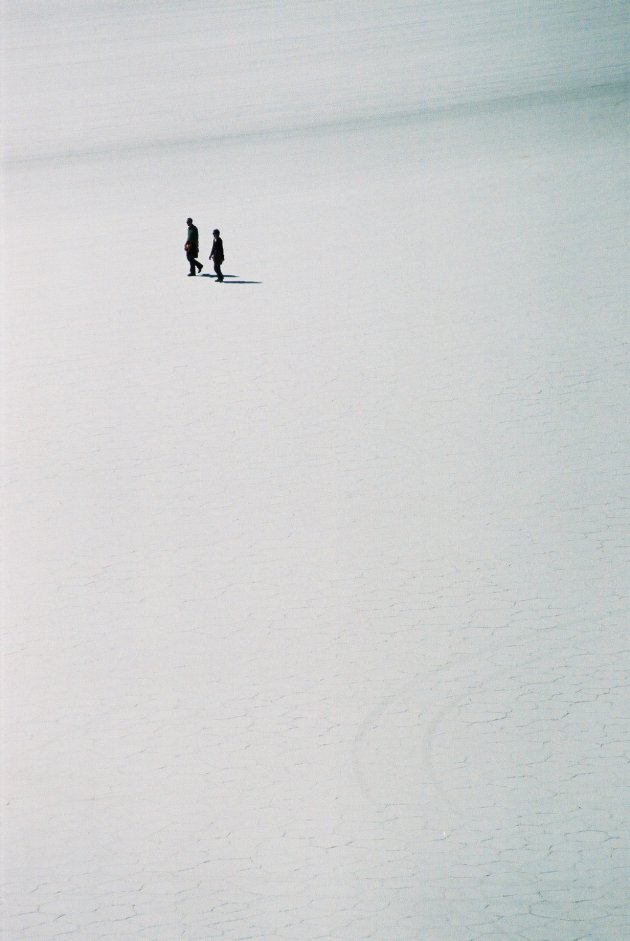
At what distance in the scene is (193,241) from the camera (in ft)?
49.3

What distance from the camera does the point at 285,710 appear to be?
286 inches

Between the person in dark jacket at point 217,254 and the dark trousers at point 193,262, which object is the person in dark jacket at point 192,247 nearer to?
the dark trousers at point 193,262

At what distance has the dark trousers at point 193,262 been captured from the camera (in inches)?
595

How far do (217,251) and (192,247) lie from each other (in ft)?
1.16

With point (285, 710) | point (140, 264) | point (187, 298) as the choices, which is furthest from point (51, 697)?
point (140, 264)

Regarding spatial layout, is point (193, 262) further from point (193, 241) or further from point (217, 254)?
point (217, 254)

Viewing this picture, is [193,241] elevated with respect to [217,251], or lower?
elevated

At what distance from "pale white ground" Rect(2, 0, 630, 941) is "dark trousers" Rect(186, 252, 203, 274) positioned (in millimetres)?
315

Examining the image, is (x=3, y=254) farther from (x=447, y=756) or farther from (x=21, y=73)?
(x=447, y=756)

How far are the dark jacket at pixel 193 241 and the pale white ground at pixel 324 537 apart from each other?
1.37 ft

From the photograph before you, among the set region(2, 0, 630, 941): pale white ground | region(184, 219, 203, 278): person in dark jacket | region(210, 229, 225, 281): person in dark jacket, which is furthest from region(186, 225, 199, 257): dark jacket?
region(2, 0, 630, 941): pale white ground

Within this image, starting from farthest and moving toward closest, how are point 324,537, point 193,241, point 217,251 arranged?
1. point 193,241
2. point 217,251
3. point 324,537

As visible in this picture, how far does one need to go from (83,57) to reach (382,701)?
20894 millimetres

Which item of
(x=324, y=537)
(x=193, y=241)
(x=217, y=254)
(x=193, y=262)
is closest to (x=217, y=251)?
(x=217, y=254)
